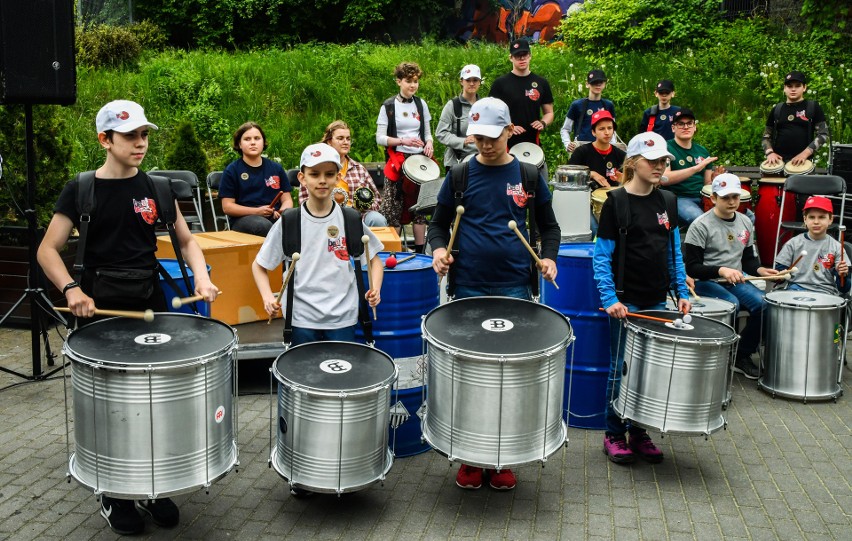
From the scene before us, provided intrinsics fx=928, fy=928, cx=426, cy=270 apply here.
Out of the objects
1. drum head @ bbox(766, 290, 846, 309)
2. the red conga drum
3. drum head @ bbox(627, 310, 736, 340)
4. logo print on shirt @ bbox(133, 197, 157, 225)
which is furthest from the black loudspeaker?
→ the red conga drum

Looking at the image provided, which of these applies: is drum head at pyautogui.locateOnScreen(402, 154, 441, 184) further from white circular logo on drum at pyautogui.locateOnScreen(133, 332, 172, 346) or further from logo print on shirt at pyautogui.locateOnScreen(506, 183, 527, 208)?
white circular logo on drum at pyautogui.locateOnScreen(133, 332, 172, 346)

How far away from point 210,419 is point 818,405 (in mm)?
4788

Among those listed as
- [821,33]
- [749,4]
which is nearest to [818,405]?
[821,33]

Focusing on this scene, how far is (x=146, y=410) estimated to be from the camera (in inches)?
161

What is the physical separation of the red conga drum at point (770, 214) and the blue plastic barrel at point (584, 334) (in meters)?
4.37

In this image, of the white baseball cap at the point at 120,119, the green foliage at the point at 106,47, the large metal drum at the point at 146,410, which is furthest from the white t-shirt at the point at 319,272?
the green foliage at the point at 106,47

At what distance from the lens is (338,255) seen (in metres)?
5.20

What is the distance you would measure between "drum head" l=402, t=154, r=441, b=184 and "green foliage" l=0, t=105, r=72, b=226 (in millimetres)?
3395

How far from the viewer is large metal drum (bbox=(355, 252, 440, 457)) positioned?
570 centimetres

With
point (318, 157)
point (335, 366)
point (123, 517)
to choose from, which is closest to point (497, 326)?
point (335, 366)

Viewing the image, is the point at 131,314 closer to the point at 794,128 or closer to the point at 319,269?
the point at 319,269

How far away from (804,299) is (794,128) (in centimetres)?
423

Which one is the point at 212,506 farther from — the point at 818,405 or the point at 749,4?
the point at 749,4

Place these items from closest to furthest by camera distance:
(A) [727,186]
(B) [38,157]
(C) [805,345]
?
(C) [805,345] → (A) [727,186] → (B) [38,157]
